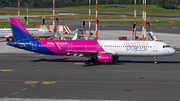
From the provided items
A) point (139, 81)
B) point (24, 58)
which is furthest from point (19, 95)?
point (24, 58)

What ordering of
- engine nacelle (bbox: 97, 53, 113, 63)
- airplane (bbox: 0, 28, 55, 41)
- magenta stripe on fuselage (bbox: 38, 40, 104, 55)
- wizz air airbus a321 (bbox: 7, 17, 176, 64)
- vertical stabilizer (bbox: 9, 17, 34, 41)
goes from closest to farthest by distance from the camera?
engine nacelle (bbox: 97, 53, 113, 63)
wizz air airbus a321 (bbox: 7, 17, 176, 64)
magenta stripe on fuselage (bbox: 38, 40, 104, 55)
vertical stabilizer (bbox: 9, 17, 34, 41)
airplane (bbox: 0, 28, 55, 41)

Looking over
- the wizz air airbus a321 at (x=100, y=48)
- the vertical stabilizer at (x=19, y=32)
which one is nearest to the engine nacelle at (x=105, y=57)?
the wizz air airbus a321 at (x=100, y=48)

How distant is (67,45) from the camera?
43.4 meters

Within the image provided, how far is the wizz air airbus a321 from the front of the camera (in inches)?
1631

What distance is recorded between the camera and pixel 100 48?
4247 centimetres

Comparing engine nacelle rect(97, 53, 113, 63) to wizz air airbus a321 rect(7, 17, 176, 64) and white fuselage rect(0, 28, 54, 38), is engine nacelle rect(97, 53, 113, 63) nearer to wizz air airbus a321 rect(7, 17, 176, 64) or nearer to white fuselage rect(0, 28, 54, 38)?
wizz air airbus a321 rect(7, 17, 176, 64)

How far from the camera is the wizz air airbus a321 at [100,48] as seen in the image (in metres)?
41.4

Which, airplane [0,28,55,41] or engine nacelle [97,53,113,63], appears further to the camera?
airplane [0,28,55,41]

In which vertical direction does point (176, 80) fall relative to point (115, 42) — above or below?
below

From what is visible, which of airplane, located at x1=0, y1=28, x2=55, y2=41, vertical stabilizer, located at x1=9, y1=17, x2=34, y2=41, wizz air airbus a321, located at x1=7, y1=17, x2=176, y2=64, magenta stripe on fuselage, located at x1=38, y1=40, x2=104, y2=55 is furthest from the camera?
airplane, located at x1=0, y1=28, x2=55, y2=41

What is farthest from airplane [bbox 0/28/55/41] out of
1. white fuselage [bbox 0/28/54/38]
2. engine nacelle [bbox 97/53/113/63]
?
engine nacelle [bbox 97/53/113/63]

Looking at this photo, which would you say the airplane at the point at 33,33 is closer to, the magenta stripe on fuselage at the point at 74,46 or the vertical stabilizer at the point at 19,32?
the vertical stabilizer at the point at 19,32

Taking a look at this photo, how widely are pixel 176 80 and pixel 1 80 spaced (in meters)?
20.4

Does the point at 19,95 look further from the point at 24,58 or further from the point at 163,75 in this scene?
the point at 24,58
